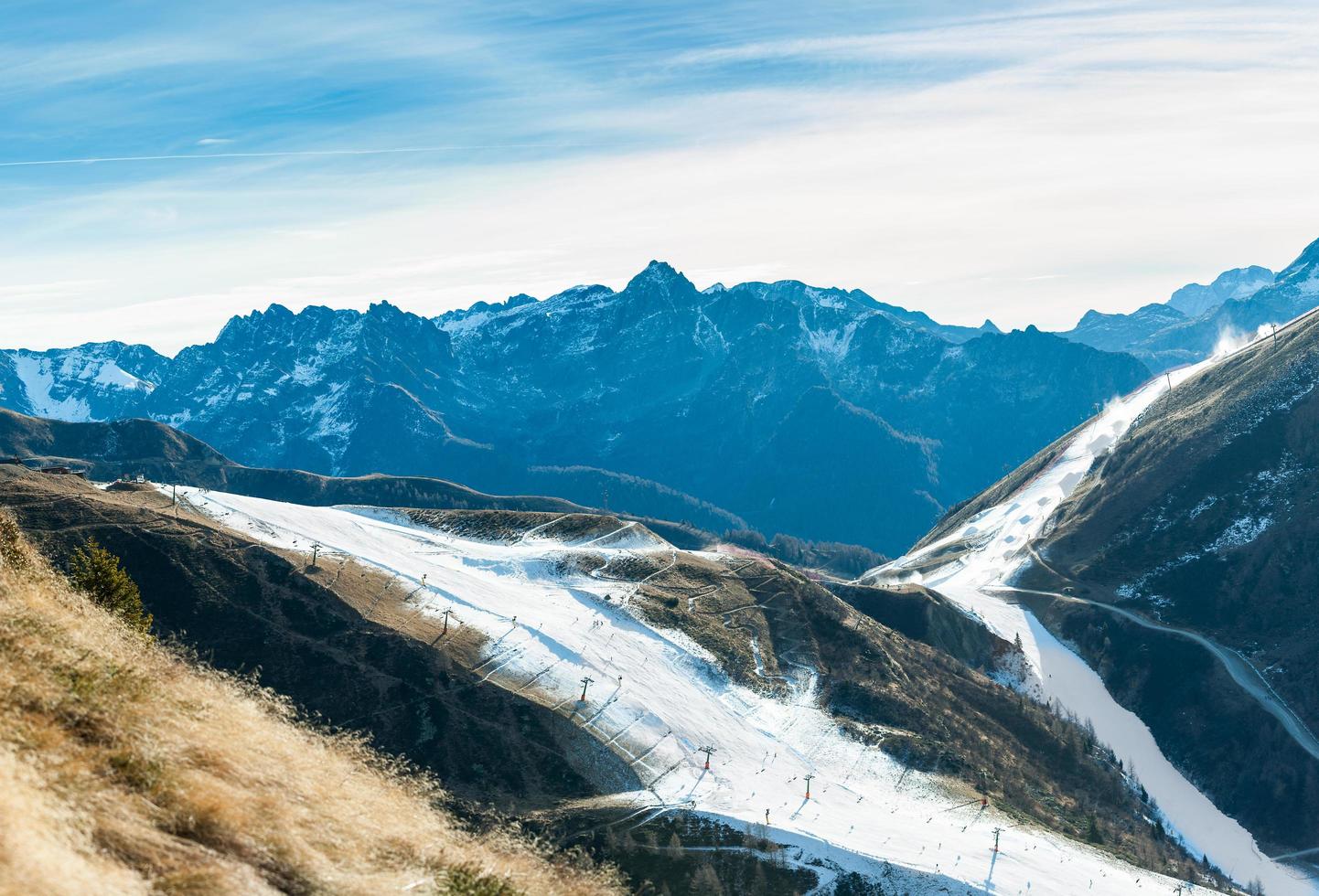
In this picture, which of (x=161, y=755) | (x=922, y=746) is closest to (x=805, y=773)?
(x=922, y=746)

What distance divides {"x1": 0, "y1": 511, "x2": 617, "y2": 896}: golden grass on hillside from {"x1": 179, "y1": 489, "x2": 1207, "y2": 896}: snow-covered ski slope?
189 ft

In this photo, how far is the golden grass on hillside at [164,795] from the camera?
27484 millimetres

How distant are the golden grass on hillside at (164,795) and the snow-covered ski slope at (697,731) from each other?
5760cm

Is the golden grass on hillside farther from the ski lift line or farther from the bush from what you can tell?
the ski lift line

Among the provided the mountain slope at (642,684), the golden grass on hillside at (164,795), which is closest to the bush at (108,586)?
the golden grass on hillside at (164,795)

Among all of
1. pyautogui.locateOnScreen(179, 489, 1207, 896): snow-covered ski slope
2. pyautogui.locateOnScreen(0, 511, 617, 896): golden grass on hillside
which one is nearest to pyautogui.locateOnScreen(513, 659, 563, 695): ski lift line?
pyautogui.locateOnScreen(179, 489, 1207, 896): snow-covered ski slope

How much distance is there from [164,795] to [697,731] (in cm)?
9209

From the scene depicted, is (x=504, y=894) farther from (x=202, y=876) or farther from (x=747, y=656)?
(x=747, y=656)

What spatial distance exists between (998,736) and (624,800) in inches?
3045

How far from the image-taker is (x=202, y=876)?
29.2 meters

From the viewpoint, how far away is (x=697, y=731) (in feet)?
388

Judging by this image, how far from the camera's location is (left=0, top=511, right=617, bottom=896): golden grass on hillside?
90.2 feet

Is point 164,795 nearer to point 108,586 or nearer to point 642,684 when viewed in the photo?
point 108,586

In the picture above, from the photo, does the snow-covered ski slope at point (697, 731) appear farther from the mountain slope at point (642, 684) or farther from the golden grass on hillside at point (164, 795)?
the golden grass on hillside at point (164, 795)
